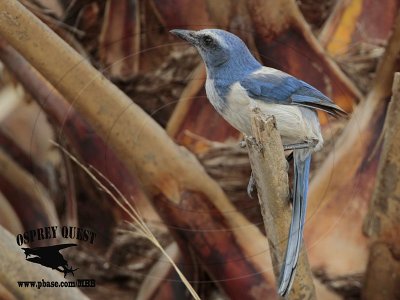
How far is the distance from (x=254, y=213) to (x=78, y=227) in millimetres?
328

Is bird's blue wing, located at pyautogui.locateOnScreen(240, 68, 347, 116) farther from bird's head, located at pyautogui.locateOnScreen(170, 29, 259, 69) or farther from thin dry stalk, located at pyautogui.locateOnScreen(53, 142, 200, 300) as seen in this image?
thin dry stalk, located at pyautogui.locateOnScreen(53, 142, 200, 300)

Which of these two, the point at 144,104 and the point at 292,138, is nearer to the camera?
the point at 292,138

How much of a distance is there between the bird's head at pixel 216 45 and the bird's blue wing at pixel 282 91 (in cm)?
4

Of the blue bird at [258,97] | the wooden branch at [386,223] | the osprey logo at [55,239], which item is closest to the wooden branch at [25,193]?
the osprey logo at [55,239]

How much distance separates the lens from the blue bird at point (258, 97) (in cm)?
113

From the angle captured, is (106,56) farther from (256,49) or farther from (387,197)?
(387,197)

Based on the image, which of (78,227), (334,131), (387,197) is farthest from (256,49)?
(78,227)

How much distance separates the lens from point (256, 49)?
4.21 feet

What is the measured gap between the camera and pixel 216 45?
114cm

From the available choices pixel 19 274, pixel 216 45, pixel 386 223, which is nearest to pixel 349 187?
pixel 386 223

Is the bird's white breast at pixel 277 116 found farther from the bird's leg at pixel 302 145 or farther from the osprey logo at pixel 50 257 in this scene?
the osprey logo at pixel 50 257

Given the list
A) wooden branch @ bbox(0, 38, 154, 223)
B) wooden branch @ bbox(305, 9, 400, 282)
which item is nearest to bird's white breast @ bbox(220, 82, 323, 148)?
wooden branch @ bbox(305, 9, 400, 282)

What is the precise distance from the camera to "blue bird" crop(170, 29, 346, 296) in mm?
1129

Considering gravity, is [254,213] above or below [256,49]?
below
